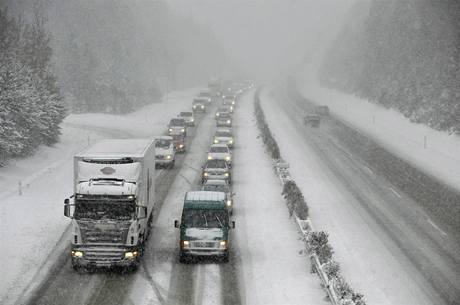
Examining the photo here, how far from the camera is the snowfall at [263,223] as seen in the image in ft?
67.1

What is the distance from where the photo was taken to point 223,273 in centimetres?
2144

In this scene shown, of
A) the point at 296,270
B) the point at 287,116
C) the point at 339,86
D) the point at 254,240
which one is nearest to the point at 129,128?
the point at 287,116

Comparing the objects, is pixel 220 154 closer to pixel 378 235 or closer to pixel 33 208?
pixel 33 208

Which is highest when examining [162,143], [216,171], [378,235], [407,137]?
[378,235]

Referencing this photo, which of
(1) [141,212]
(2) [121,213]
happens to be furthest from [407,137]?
(2) [121,213]

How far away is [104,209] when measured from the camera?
20328mm

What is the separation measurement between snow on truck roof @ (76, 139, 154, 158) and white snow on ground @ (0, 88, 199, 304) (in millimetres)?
4352

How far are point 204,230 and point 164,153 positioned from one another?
19343 mm

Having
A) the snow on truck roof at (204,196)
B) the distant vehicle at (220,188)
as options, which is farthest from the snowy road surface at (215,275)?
the snow on truck roof at (204,196)

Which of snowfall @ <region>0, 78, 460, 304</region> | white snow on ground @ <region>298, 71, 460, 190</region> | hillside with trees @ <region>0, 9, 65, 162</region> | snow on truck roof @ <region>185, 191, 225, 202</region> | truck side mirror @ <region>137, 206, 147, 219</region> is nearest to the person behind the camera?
snowfall @ <region>0, 78, 460, 304</region>

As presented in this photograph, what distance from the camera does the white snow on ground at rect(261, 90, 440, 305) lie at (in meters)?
20.5

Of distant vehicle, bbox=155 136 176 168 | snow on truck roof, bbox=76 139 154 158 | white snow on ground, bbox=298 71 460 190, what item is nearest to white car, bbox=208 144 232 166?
distant vehicle, bbox=155 136 176 168

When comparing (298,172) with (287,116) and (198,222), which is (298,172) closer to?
(198,222)

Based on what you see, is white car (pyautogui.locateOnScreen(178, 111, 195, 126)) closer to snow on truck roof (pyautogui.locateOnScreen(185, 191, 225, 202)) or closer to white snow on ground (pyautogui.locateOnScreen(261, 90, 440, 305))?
white snow on ground (pyautogui.locateOnScreen(261, 90, 440, 305))
